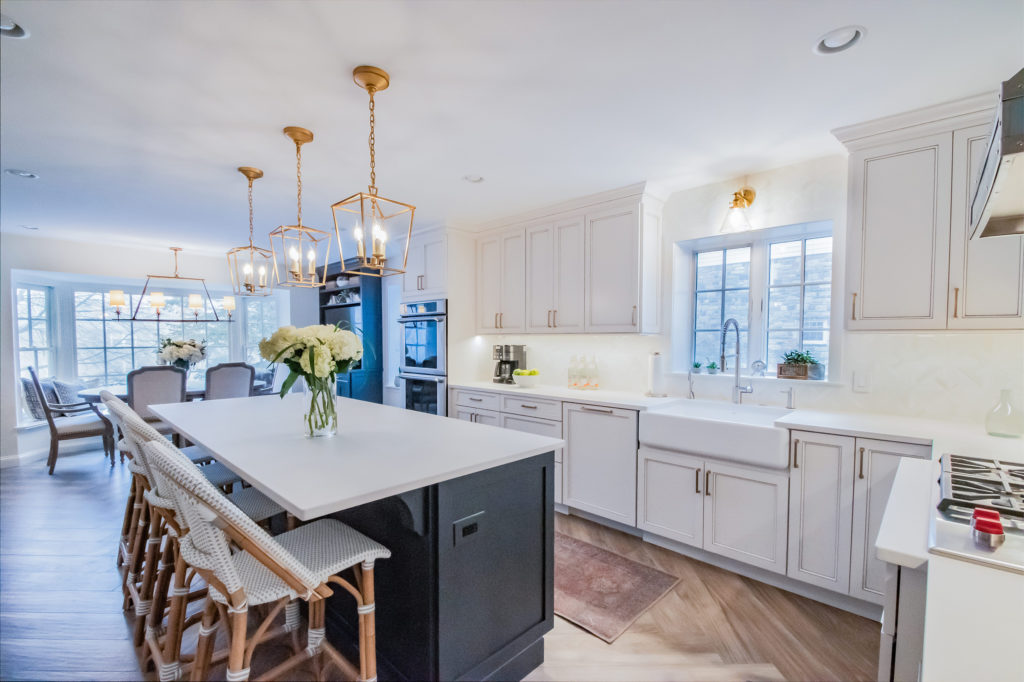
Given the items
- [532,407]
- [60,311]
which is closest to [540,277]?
[532,407]

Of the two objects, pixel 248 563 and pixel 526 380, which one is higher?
pixel 526 380

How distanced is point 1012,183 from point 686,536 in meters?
2.22

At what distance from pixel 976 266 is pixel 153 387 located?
5.83 m

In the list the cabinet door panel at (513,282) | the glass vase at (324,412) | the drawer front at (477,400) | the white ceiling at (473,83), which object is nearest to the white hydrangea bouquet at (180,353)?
the white ceiling at (473,83)

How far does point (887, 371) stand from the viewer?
2.44m

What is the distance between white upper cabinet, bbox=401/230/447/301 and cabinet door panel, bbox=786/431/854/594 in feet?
9.92

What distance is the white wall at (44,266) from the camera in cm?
447

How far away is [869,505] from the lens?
6.68 feet

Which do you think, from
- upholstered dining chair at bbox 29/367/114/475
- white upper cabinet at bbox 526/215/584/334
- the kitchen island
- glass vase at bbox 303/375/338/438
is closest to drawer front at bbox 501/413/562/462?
white upper cabinet at bbox 526/215/584/334

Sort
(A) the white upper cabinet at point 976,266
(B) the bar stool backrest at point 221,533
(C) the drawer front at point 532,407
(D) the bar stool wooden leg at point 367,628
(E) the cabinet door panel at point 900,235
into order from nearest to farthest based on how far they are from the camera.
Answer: (B) the bar stool backrest at point 221,533, (D) the bar stool wooden leg at point 367,628, (A) the white upper cabinet at point 976,266, (E) the cabinet door panel at point 900,235, (C) the drawer front at point 532,407

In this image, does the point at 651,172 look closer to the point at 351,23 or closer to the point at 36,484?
the point at 351,23

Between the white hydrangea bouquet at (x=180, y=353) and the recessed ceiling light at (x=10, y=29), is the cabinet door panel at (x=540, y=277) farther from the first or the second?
the white hydrangea bouquet at (x=180, y=353)

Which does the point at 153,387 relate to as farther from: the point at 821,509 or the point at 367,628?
the point at 821,509

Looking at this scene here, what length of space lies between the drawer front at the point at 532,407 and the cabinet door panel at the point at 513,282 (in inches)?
26.7
